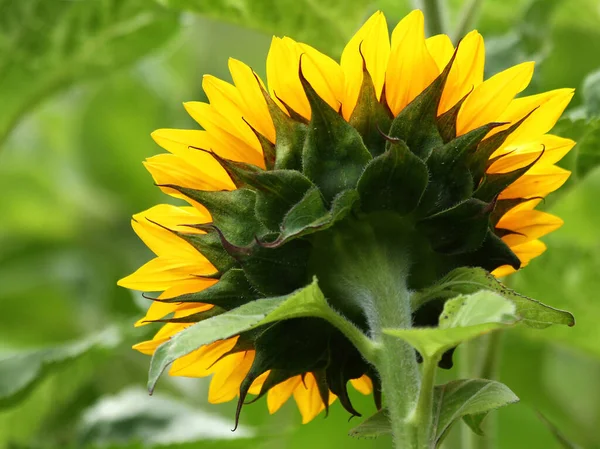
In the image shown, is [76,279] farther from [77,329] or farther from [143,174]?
[143,174]

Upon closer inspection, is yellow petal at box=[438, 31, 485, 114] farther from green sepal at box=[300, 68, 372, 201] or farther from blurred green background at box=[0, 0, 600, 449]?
blurred green background at box=[0, 0, 600, 449]

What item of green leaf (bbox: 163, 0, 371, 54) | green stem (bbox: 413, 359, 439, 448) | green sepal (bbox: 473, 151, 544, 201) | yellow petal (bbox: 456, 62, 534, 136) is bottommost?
green stem (bbox: 413, 359, 439, 448)

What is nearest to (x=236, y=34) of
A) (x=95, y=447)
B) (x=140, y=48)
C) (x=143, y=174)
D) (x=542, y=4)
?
(x=143, y=174)

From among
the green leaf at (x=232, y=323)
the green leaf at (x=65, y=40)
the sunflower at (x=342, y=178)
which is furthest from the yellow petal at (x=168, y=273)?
the green leaf at (x=65, y=40)

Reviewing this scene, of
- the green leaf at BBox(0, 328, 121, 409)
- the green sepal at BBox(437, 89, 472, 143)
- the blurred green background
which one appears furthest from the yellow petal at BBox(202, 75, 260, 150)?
the green leaf at BBox(0, 328, 121, 409)

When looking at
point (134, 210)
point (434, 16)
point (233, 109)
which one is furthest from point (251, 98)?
point (134, 210)

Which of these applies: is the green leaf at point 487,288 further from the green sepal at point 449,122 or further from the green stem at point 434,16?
the green stem at point 434,16
